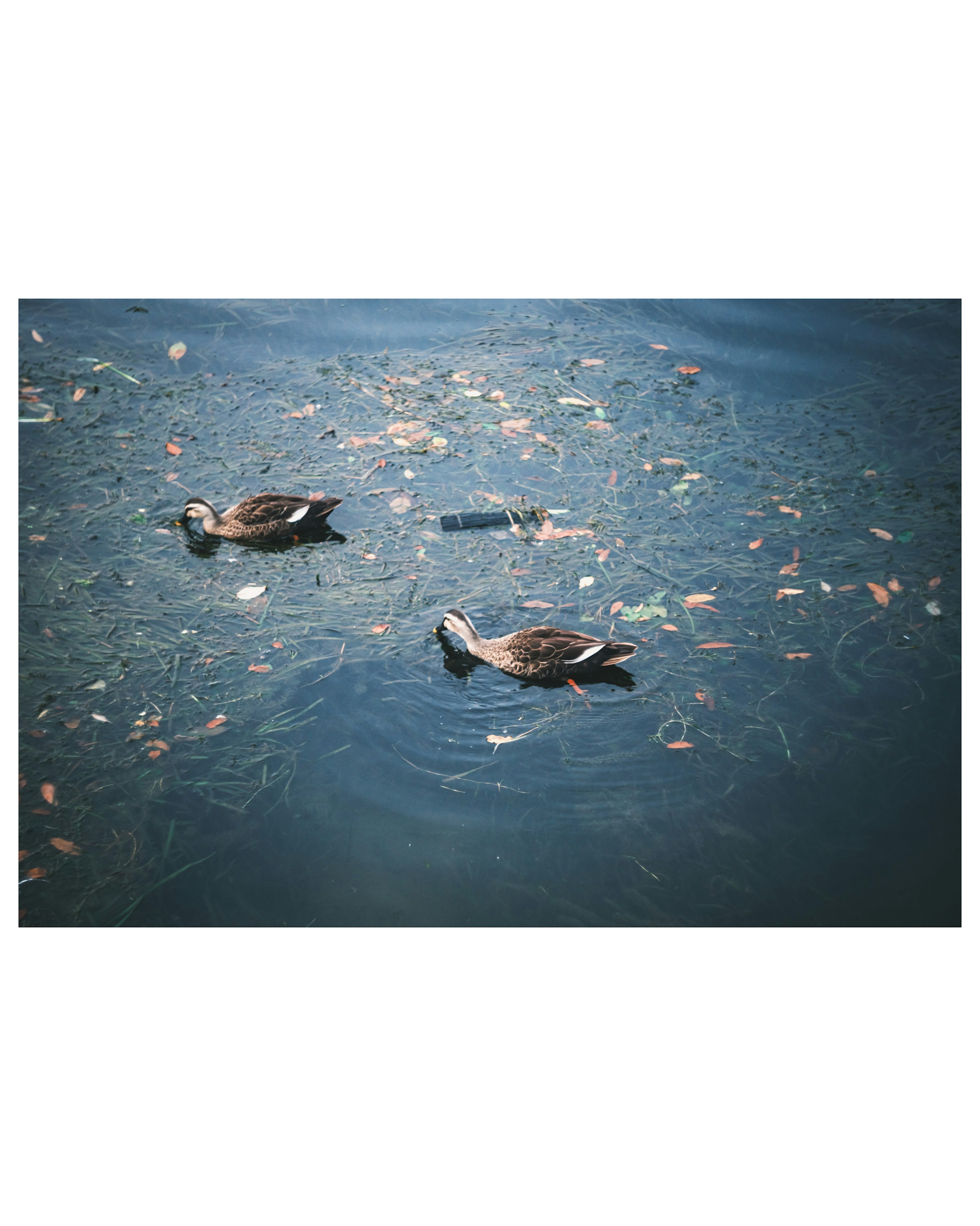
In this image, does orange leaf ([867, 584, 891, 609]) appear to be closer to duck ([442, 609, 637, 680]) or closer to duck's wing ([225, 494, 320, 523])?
duck ([442, 609, 637, 680])

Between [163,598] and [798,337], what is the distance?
4897mm

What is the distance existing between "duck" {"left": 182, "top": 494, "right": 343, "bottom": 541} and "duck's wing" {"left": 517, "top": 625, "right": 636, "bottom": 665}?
164cm

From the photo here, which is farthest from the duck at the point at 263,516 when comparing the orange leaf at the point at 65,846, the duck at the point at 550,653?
the orange leaf at the point at 65,846

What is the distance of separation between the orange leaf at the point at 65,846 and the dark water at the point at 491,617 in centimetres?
2

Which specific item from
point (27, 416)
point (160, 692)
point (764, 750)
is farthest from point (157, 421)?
point (764, 750)

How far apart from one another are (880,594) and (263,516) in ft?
12.0

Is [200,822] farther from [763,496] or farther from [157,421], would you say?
[763,496]

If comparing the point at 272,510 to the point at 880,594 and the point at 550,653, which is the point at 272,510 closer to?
the point at 550,653

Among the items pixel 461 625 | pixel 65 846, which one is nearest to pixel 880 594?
pixel 461 625

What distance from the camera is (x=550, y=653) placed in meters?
4.13

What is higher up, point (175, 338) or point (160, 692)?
point (175, 338)

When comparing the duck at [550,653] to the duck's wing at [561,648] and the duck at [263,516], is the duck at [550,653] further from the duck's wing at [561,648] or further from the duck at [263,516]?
the duck at [263,516]

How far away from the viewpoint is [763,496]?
5.19 m

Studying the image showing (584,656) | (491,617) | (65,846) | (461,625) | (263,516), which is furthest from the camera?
(263,516)
